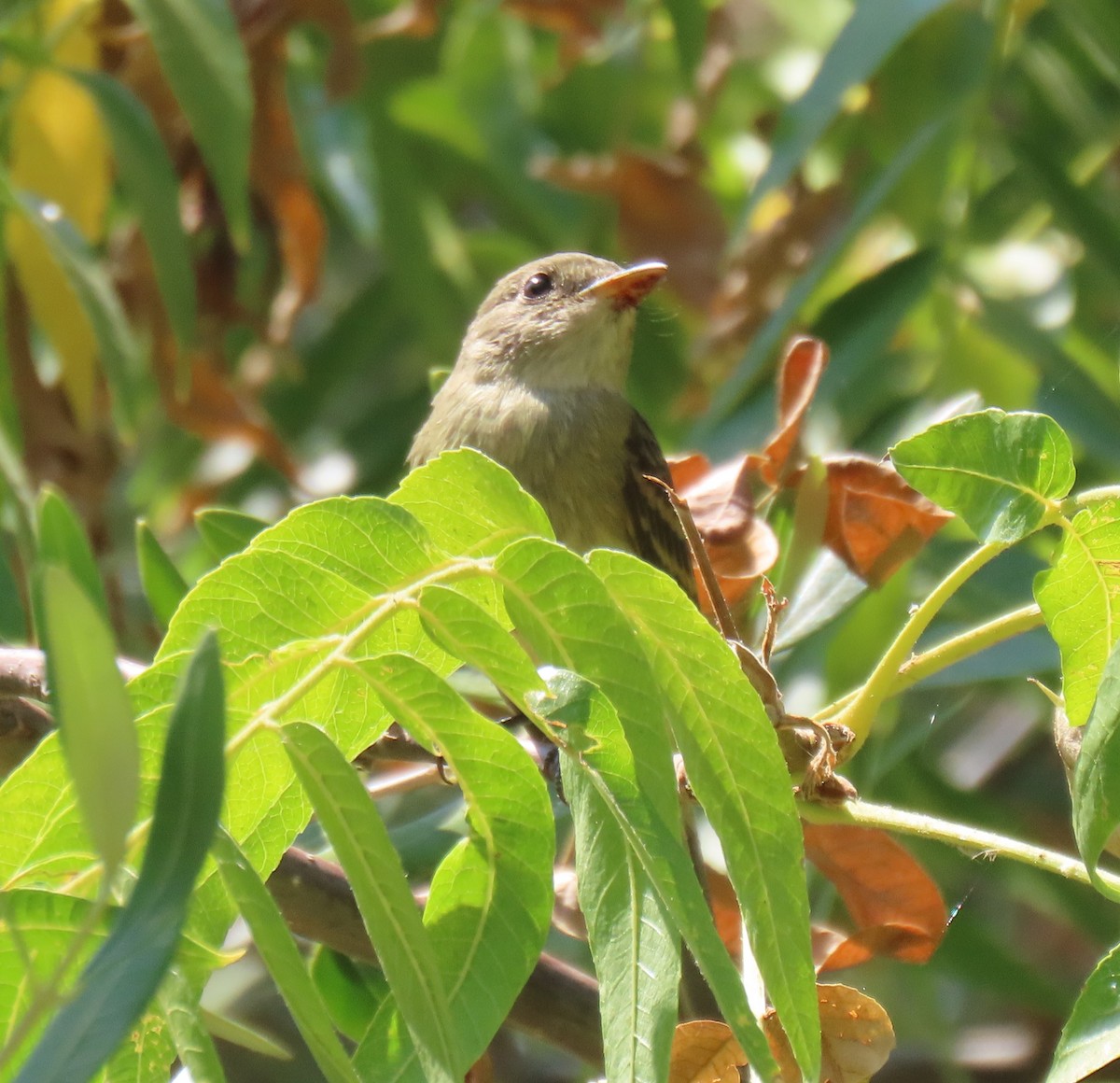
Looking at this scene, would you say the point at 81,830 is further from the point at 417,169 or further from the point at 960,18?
the point at 417,169

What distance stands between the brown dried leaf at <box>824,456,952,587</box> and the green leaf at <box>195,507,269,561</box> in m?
1.08

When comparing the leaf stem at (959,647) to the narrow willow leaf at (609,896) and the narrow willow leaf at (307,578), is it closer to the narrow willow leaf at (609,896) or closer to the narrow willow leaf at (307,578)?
the narrow willow leaf at (609,896)

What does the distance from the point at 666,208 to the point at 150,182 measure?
1.98 metres

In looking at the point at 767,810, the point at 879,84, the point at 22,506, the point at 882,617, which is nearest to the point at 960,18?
the point at 879,84

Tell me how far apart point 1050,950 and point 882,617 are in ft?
15.1

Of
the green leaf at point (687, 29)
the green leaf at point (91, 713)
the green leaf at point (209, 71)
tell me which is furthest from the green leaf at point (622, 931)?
the green leaf at point (687, 29)

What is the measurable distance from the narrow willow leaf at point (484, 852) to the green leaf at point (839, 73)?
235 centimetres

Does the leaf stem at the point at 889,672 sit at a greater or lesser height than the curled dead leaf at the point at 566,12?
lesser

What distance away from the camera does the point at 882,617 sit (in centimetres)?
384

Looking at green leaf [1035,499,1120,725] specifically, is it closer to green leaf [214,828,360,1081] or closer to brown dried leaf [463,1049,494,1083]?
green leaf [214,828,360,1081]

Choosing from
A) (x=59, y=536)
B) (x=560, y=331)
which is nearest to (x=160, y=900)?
(x=59, y=536)

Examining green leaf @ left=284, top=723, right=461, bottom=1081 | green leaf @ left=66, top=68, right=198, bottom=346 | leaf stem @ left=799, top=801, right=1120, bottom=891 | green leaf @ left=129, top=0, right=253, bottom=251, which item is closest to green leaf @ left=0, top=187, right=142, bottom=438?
green leaf @ left=66, top=68, right=198, bottom=346

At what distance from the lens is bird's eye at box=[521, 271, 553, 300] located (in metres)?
5.27

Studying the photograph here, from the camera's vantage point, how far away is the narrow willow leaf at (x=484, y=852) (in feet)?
6.50
